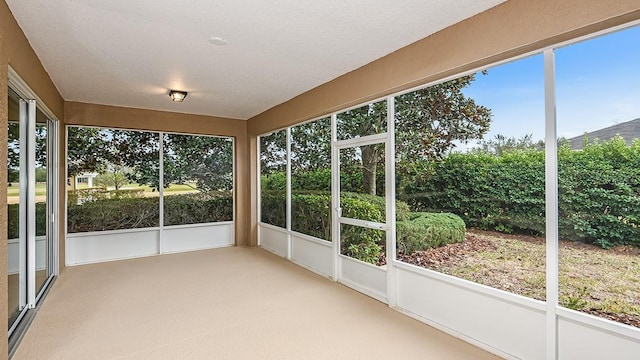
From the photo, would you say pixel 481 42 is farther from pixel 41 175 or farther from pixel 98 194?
pixel 98 194

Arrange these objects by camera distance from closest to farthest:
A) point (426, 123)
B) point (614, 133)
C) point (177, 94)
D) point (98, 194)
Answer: point (614, 133) < point (426, 123) < point (177, 94) < point (98, 194)

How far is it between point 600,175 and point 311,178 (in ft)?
11.3

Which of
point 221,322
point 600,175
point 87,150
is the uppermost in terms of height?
point 87,150

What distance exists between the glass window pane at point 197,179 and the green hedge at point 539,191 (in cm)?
441

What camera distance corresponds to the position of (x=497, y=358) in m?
2.43

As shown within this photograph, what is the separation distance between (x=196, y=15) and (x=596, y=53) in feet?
9.06

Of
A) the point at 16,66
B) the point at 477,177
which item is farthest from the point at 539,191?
the point at 16,66

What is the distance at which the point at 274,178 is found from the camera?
6020mm

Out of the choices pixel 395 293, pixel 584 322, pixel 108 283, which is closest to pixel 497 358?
pixel 584 322

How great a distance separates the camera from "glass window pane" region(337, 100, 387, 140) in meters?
3.67

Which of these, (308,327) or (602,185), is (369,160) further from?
(602,185)

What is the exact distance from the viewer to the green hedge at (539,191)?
1.97m

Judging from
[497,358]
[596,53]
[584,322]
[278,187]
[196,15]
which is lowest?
[497,358]

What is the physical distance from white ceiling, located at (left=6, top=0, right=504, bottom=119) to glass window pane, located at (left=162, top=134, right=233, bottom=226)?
1876 mm
